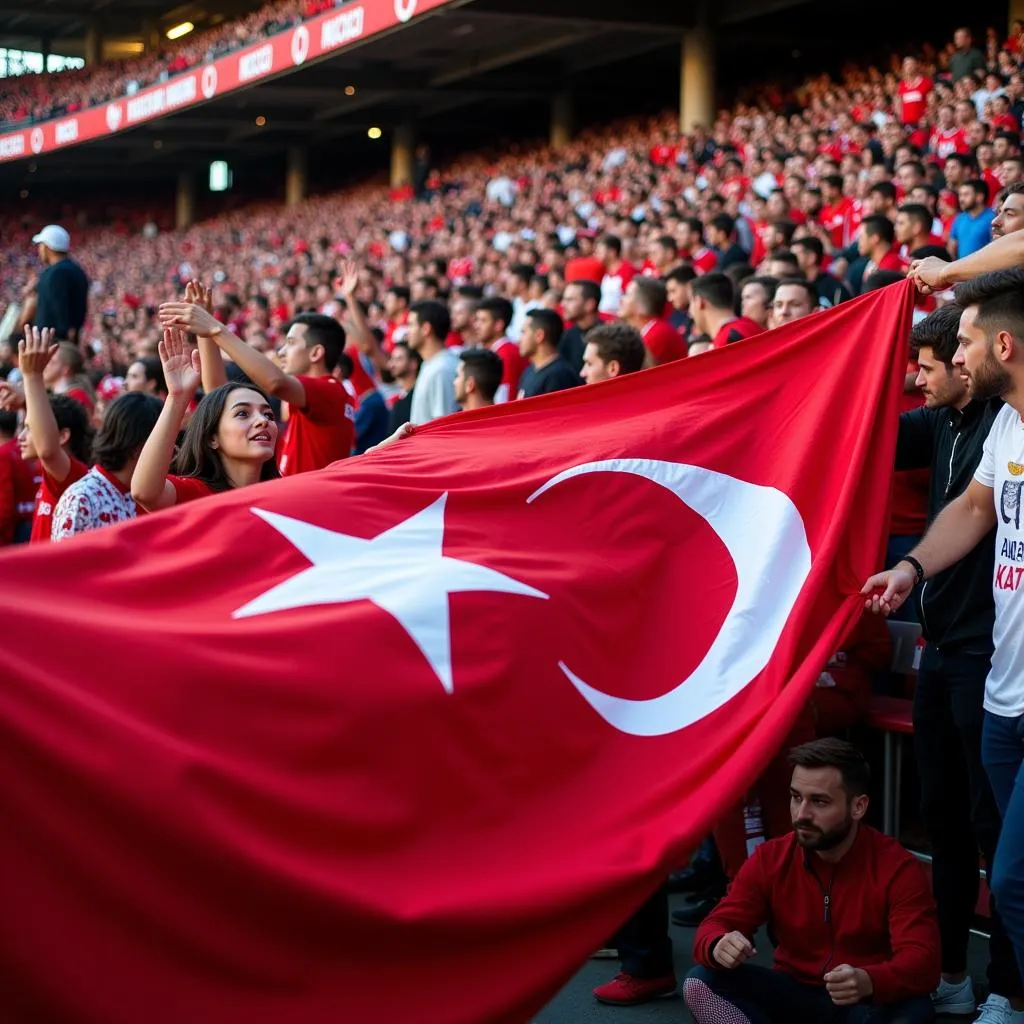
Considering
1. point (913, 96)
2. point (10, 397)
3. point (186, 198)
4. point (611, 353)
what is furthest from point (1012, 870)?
point (186, 198)

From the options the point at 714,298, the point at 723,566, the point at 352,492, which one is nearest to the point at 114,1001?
the point at 352,492

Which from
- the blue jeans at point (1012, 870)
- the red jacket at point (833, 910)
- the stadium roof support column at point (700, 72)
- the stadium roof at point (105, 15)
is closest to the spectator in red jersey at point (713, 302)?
the red jacket at point (833, 910)

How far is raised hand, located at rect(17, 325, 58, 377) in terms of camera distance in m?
5.34

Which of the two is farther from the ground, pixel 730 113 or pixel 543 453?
pixel 730 113

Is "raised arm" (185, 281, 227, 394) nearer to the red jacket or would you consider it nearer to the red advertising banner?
the red jacket

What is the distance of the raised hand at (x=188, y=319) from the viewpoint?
495 centimetres

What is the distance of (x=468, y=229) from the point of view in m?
20.5

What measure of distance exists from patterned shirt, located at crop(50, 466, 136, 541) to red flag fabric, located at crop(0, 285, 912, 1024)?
104 centimetres

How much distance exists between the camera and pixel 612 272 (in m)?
10.9

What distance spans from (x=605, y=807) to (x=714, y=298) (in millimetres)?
4231

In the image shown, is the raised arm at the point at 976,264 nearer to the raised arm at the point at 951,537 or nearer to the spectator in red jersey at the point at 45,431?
the raised arm at the point at 951,537

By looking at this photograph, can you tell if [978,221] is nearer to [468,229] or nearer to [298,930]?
[298,930]

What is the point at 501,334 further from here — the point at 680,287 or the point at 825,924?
the point at 825,924

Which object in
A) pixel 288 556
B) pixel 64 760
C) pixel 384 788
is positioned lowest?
pixel 384 788
